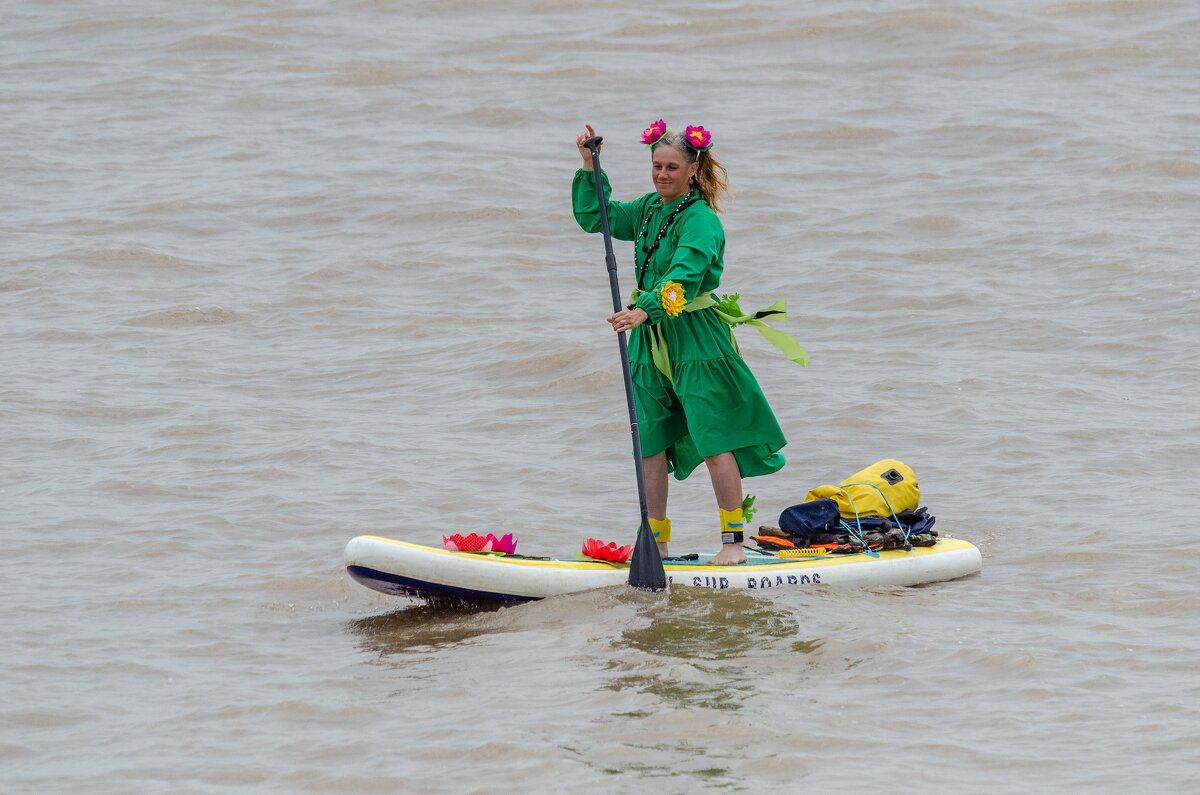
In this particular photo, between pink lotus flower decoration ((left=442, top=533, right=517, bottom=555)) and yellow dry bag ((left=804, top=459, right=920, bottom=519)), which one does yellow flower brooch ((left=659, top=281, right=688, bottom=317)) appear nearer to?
pink lotus flower decoration ((left=442, top=533, right=517, bottom=555))

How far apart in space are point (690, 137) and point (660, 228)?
1.29 ft

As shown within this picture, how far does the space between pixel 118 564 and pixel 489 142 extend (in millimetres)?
8708

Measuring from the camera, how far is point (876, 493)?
7.12 metres

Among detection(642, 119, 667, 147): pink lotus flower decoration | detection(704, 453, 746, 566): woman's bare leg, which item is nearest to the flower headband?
detection(642, 119, 667, 147): pink lotus flower decoration

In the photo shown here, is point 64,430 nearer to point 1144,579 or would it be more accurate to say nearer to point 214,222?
point 214,222

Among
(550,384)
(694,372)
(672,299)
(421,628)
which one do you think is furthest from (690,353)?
(550,384)

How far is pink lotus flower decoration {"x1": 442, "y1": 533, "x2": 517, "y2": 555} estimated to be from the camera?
652 centimetres

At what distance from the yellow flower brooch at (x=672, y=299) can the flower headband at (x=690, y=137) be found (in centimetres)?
60

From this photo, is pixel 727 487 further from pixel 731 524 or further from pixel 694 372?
pixel 694 372

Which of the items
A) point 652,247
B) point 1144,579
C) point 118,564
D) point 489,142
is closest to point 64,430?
point 118,564

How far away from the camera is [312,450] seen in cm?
893

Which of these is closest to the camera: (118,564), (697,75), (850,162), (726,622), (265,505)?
(726,622)

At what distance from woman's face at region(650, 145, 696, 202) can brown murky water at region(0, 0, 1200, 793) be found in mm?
1602

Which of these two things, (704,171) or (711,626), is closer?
(711,626)
